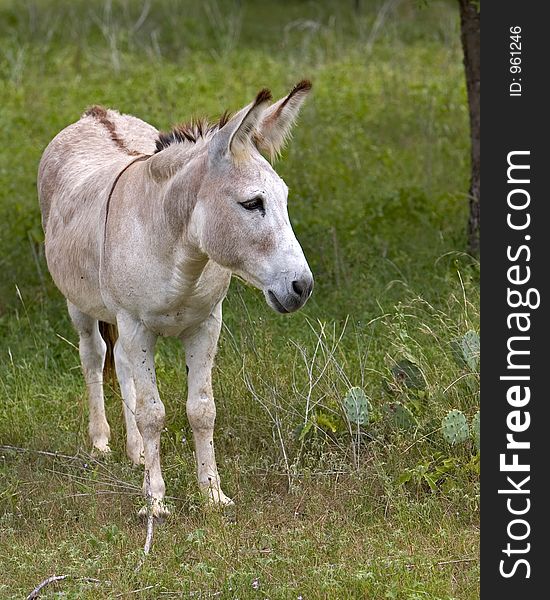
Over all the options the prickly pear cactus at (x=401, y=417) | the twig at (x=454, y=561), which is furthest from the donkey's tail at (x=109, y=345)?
the twig at (x=454, y=561)

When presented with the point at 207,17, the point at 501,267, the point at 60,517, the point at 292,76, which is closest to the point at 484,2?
the point at 501,267

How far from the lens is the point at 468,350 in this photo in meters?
5.69

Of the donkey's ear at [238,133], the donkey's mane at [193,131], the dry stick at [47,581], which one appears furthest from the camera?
the donkey's mane at [193,131]

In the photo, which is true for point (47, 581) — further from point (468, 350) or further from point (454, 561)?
point (468, 350)

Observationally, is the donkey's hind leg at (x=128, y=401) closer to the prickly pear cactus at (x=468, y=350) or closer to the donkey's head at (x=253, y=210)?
the donkey's head at (x=253, y=210)

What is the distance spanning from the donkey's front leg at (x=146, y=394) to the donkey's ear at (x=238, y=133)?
1.04 metres

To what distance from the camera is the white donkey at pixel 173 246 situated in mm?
4656

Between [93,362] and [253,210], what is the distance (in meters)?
2.23

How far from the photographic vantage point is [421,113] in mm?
11469

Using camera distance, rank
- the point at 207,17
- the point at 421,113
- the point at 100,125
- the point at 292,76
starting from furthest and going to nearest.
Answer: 1. the point at 207,17
2. the point at 292,76
3. the point at 421,113
4. the point at 100,125

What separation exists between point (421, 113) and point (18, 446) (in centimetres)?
660

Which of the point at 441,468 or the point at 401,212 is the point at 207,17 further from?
the point at 441,468

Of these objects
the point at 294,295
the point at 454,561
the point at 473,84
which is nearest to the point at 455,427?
the point at 454,561

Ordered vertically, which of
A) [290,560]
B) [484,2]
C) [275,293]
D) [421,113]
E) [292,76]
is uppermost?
[292,76]
